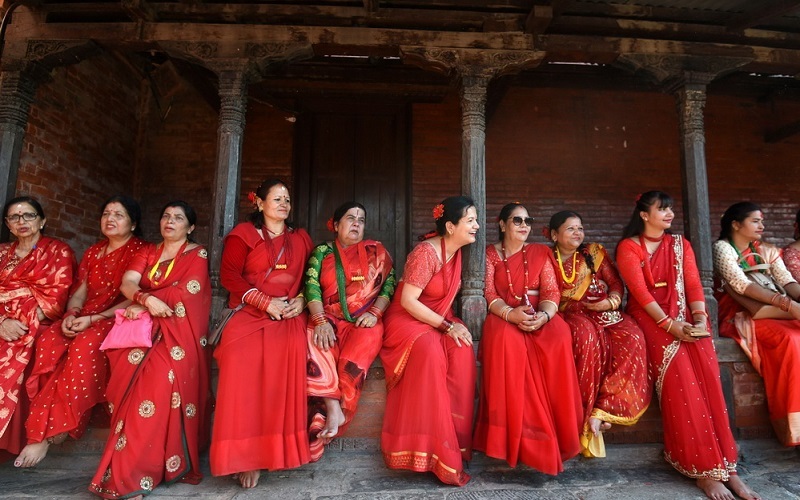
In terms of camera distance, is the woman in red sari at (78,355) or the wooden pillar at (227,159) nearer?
the woman in red sari at (78,355)

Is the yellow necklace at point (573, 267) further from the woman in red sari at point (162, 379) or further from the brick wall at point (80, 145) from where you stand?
the brick wall at point (80, 145)

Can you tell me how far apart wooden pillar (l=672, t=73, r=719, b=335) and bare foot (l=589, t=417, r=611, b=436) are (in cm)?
197

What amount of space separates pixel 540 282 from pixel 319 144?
4.07 meters

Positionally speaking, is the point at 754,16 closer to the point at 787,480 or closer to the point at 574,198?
the point at 574,198

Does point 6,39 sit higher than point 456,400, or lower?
higher

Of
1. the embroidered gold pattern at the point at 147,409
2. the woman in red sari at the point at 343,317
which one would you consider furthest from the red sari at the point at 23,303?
the woman in red sari at the point at 343,317

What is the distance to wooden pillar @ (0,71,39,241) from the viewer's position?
14.6ft

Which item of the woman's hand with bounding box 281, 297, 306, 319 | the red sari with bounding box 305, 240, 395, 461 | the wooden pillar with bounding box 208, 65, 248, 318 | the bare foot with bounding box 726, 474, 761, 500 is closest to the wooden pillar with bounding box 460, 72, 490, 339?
the red sari with bounding box 305, 240, 395, 461

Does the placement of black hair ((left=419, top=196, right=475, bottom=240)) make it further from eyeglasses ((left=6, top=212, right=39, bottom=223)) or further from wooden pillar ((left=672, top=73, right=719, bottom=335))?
eyeglasses ((left=6, top=212, right=39, bottom=223))

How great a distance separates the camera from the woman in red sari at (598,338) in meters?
3.38

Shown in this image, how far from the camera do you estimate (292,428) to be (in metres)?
3.07

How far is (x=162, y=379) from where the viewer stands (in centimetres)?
314

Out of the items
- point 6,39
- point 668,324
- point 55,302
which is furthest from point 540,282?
point 6,39

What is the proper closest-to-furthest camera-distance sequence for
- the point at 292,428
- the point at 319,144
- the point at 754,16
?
the point at 292,428 < the point at 754,16 < the point at 319,144
